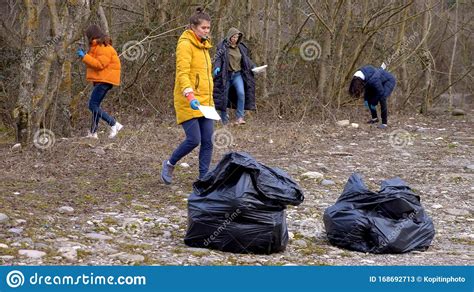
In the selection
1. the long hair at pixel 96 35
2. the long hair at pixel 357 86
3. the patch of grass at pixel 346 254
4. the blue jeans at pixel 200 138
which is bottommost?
the patch of grass at pixel 346 254

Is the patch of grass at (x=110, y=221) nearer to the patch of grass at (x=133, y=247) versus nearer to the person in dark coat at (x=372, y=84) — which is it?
the patch of grass at (x=133, y=247)

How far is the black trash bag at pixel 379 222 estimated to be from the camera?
5766 mm

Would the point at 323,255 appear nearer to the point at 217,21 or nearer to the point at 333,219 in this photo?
the point at 333,219

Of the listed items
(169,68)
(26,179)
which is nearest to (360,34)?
(169,68)

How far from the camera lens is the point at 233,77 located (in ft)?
42.8

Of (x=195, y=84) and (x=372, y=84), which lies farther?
(x=372, y=84)

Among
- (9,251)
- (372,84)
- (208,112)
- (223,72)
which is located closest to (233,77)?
(223,72)

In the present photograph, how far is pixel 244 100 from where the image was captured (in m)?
13.2

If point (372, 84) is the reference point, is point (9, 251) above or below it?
below

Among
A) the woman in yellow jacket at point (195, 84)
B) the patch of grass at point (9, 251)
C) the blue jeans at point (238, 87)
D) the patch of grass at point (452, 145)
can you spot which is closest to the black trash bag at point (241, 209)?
the patch of grass at point (9, 251)

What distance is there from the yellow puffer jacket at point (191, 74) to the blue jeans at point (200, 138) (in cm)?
10

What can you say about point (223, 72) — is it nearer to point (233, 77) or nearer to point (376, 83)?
point (233, 77)

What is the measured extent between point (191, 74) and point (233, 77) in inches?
225

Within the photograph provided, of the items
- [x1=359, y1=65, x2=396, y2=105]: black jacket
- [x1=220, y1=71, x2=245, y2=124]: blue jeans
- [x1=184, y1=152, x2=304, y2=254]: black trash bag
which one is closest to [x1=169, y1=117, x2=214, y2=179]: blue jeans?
[x1=184, y1=152, x2=304, y2=254]: black trash bag
